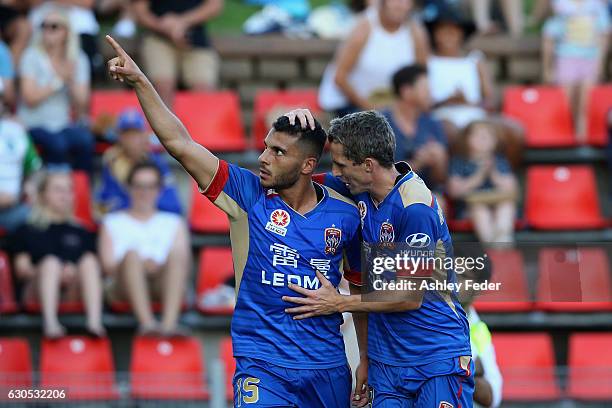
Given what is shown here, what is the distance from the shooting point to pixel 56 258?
1017cm

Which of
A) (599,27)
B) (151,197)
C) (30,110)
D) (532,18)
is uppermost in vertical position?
(532,18)

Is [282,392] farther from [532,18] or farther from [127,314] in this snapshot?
[532,18]

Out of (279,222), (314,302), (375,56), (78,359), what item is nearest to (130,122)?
(78,359)

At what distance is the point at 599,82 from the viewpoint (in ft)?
41.8

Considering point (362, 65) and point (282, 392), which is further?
point (362, 65)

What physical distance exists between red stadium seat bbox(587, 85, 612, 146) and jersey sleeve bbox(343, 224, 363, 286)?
606 centimetres

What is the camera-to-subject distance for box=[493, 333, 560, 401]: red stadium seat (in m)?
10.0

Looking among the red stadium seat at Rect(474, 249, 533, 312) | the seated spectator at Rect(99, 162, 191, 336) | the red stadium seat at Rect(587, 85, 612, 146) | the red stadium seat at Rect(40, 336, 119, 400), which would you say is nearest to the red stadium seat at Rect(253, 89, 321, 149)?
the seated spectator at Rect(99, 162, 191, 336)

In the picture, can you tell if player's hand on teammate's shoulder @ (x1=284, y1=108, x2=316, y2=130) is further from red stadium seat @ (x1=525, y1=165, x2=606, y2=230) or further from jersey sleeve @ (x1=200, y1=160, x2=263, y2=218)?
red stadium seat @ (x1=525, y1=165, x2=606, y2=230)

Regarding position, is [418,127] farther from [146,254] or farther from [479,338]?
[479,338]

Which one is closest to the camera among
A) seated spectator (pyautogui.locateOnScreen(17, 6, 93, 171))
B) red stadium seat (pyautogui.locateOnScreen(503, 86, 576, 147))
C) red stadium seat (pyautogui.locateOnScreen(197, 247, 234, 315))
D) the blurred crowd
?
the blurred crowd

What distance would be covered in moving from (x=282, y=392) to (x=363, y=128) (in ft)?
4.52

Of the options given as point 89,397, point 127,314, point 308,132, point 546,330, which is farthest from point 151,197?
point 308,132

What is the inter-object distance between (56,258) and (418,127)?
320 centimetres
